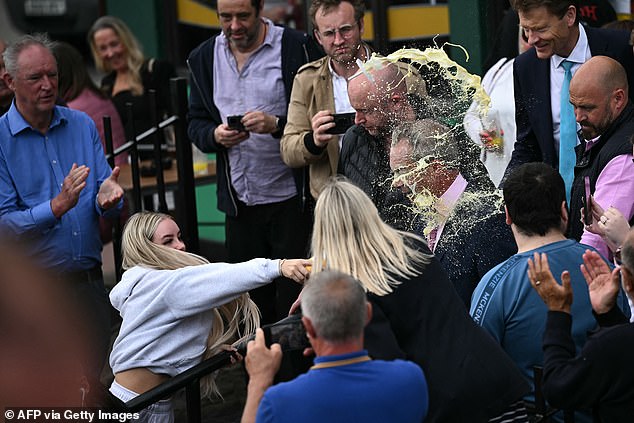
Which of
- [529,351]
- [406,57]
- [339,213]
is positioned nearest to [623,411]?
[529,351]

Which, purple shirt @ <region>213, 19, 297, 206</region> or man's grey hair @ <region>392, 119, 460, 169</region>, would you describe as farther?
purple shirt @ <region>213, 19, 297, 206</region>

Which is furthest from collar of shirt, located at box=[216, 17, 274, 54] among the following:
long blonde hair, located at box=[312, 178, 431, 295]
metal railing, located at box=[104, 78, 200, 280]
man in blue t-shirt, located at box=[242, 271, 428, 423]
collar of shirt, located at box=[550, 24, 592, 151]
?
man in blue t-shirt, located at box=[242, 271, 428, 423]

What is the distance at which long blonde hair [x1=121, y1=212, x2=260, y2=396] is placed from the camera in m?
4.27

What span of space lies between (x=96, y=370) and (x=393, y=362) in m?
2.54

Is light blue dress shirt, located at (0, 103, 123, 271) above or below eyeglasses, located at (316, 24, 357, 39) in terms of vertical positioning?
below

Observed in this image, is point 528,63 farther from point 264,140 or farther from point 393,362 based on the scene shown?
point 393,362

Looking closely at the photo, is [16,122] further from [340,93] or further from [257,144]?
[340,93]

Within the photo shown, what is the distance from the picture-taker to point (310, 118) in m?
5.34

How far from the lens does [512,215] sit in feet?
12.0

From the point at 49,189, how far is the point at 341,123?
1435 millimetres

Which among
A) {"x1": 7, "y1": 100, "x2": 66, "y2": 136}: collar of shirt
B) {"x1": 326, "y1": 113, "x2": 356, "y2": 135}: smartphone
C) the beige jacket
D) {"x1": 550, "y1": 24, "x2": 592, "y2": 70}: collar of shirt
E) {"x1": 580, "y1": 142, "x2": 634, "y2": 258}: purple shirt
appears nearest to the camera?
{"x1": 580, "y1": 142, "x2": 634, "y2": 258}: purple shirt

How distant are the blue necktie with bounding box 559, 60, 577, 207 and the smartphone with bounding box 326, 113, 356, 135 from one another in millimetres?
959

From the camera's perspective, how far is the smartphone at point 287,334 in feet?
11.5

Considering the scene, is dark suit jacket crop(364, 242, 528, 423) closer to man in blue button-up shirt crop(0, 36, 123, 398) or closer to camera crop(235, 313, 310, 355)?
camera crop(235, 313, 310, 355)
